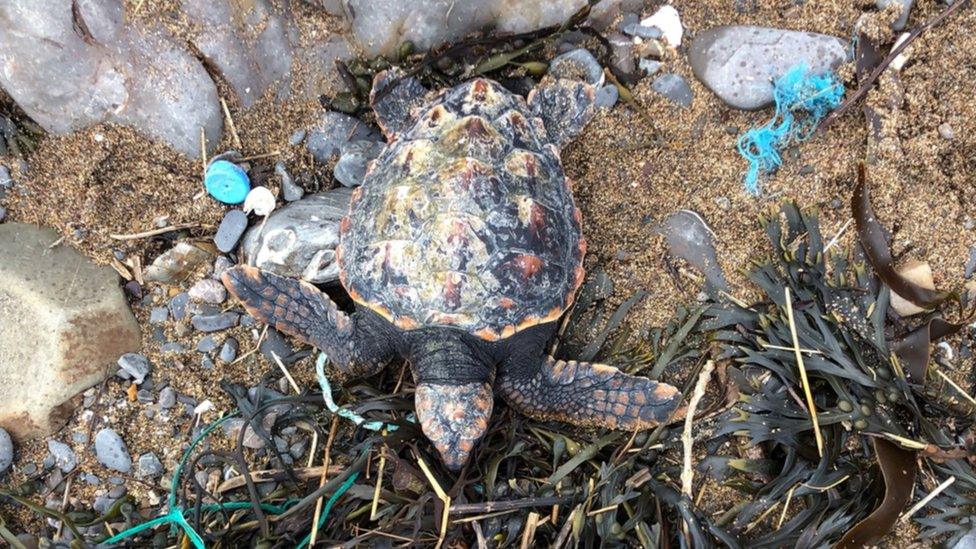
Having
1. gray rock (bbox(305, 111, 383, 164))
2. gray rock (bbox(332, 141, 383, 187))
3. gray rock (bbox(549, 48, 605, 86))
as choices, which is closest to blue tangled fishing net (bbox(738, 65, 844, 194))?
gray rock (bbox(549, 48, 605, 86))

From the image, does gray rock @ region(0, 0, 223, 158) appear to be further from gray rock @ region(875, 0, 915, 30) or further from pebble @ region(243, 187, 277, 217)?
gray rock @ region(875, 0, 915, 30)

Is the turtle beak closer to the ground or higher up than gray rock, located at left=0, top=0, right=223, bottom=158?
closer to the ground

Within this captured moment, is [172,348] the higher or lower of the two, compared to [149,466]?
higher

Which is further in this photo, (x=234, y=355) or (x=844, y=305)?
(x=234, y=355)

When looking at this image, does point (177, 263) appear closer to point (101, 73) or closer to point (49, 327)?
point (49, 327)

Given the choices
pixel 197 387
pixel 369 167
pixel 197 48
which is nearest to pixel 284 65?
pixel 197 48

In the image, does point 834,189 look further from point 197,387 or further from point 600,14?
point 197,387

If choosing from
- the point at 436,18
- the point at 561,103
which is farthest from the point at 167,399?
the point at 561,103
